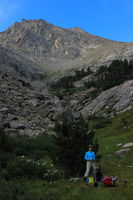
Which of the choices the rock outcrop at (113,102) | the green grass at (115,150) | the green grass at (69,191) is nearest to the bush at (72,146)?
the green grass at (69,191)

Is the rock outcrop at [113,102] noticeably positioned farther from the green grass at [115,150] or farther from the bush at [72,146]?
the bush at [72,146]

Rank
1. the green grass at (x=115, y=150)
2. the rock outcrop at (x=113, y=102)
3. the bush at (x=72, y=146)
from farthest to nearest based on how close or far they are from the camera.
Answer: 1. the rock outcrop at (x=113, y=102)
2. the green grass at (x=115, y=150)
3. the bush at (x=72, y=146)

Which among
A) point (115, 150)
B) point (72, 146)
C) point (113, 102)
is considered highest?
point (113, 102)

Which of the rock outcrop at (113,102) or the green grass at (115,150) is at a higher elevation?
the rock outcrop at (113,102)

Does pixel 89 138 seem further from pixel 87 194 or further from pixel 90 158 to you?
pixel 87 194

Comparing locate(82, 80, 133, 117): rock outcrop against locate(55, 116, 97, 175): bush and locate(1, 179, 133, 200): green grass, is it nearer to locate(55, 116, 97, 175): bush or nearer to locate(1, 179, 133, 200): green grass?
locate(55, 116, 97, 175): bush

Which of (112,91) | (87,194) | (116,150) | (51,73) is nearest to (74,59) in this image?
(51,73)

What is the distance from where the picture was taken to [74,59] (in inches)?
7598

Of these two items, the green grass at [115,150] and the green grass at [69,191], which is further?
the green grass at [115,150]

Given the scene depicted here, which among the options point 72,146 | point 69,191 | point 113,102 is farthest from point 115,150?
point 113,102

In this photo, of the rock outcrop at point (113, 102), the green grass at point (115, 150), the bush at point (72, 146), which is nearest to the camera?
the bush at point (72, 146)

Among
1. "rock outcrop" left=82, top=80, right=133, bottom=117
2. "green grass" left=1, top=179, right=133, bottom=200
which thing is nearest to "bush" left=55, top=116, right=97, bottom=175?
"green grass" left=1, top=179, right=133, bottom=200

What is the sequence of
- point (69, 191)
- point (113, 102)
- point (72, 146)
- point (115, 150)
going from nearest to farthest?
point (69, 191), point (72, 146), point (115, 150), point (113, 102)

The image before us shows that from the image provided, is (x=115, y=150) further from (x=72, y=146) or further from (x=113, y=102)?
(x=113, y=102)
